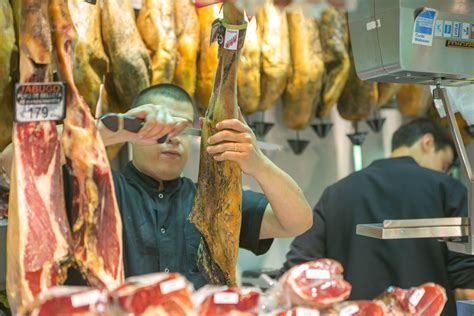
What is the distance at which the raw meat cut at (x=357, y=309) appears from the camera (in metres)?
1.39

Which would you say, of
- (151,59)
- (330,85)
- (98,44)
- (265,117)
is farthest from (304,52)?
(98,44)

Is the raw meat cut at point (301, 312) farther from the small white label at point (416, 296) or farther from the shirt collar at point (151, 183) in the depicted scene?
the shirt collar at point (151, 183)

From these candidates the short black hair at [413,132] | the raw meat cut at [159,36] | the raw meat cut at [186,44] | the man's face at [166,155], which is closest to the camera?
the man's face at [166,155]

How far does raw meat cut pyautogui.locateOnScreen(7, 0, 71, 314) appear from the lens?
4.73 ft

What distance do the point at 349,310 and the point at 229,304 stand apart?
0.26m

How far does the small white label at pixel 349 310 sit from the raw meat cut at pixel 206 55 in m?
2.27

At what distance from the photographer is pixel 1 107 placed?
9.48 ft

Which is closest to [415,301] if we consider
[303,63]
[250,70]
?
[250,70]

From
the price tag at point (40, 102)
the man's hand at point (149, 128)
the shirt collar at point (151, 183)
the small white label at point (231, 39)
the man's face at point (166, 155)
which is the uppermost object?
the small white label at point (231, 39)

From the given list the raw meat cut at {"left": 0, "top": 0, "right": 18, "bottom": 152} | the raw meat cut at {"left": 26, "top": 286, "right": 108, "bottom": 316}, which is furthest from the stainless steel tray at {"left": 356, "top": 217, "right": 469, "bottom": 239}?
the raw meat cut at {"left": 0, "top": 0, "right": 18, "bottom": 152}

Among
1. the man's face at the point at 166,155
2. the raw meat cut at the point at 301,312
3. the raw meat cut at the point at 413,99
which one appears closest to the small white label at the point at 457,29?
the man's face at the point at 166,155

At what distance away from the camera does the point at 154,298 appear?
48.7 inches

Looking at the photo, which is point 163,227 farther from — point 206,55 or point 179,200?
point 206,55

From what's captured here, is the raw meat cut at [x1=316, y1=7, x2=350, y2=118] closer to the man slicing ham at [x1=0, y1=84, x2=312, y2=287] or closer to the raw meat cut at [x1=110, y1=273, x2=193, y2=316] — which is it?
the man slicing ham at [x1=0, y1=84, x2=312, y2=287]
